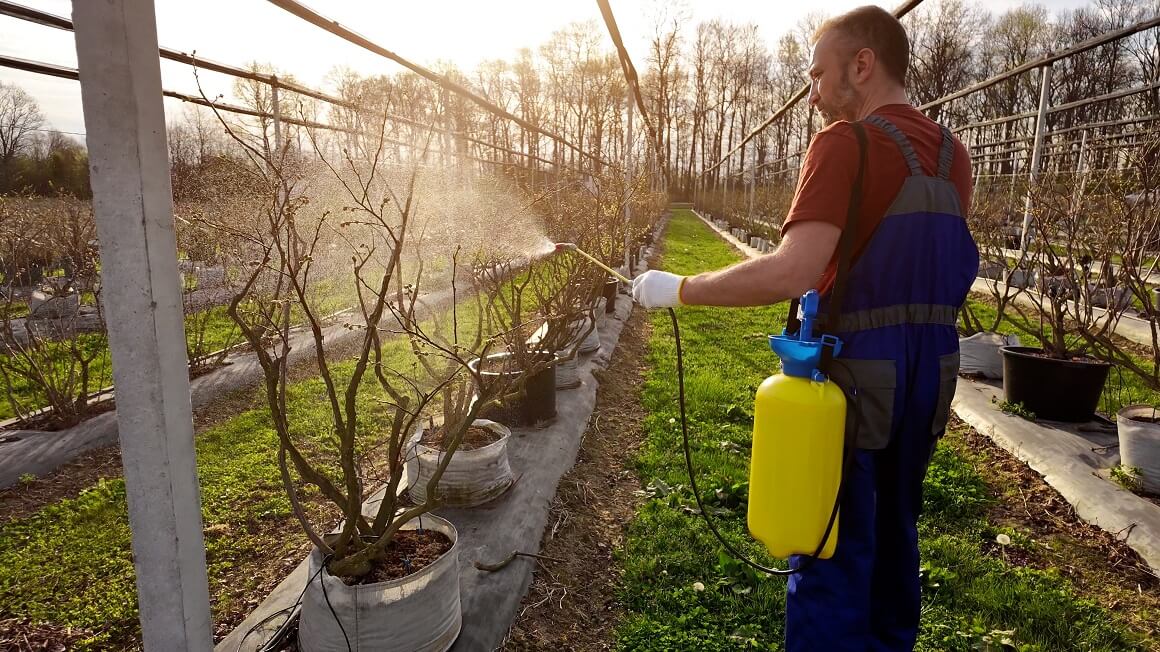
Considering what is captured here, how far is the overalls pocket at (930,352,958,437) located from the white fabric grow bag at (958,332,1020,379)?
4326mm

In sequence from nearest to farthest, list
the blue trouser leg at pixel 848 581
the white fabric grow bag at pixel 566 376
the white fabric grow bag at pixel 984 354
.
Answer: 1. the blue trouser leg at pixel 848 581
2. the white fabric grow bag at pixel 566 376
3. the white fabric grow bag at pixel 984 354

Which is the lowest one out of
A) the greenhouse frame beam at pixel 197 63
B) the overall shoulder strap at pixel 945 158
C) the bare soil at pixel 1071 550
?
the bare soil at pixel 1071 550

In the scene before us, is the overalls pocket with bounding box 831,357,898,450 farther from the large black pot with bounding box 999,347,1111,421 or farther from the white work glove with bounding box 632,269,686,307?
the large black pot with bounding box 999,347,1111,421

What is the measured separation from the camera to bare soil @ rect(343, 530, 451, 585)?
2262mm

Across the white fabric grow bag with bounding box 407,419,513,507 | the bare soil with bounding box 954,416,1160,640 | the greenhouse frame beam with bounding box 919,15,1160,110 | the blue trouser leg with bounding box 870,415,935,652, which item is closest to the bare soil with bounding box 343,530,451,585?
the white fabric grow bag with bounding box 407,419,513,507

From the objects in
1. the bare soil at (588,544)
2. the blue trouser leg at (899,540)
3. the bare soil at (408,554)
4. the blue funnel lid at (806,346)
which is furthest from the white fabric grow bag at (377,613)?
the blue trouser leg at (899,540)

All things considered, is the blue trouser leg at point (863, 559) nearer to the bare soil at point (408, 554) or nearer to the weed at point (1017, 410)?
the bare soil at point (408, 554)

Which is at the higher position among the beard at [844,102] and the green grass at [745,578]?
the beard at [844,102]

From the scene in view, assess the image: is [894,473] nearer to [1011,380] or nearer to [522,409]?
[522,409]

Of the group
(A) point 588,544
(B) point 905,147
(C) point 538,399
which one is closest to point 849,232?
(B) point 905,147

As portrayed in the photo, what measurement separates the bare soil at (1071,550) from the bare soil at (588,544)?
2001mm

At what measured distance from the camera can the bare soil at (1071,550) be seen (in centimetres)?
280

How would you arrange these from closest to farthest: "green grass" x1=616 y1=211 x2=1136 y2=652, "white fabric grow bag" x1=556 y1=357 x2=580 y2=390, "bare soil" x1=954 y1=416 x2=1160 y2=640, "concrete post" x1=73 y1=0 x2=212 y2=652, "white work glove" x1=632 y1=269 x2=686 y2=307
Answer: "concrete post" x1=73 y1=0 x2=212 y2=652, "white work glove" x1=632 y1=269 x2=686 y2=307, "green grass" x1=616 y1=211 x2=1136 y2=652, "bare soil" x1=954 y1=416 x2=1160 y2=640, "white fabric grow bag" x1=556 y1=357 x2=580 y2=390

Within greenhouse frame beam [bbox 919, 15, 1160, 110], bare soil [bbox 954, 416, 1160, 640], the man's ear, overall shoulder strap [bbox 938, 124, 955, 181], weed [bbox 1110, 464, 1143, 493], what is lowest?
bare soil [bbox 954, 416, 1160, 640]
